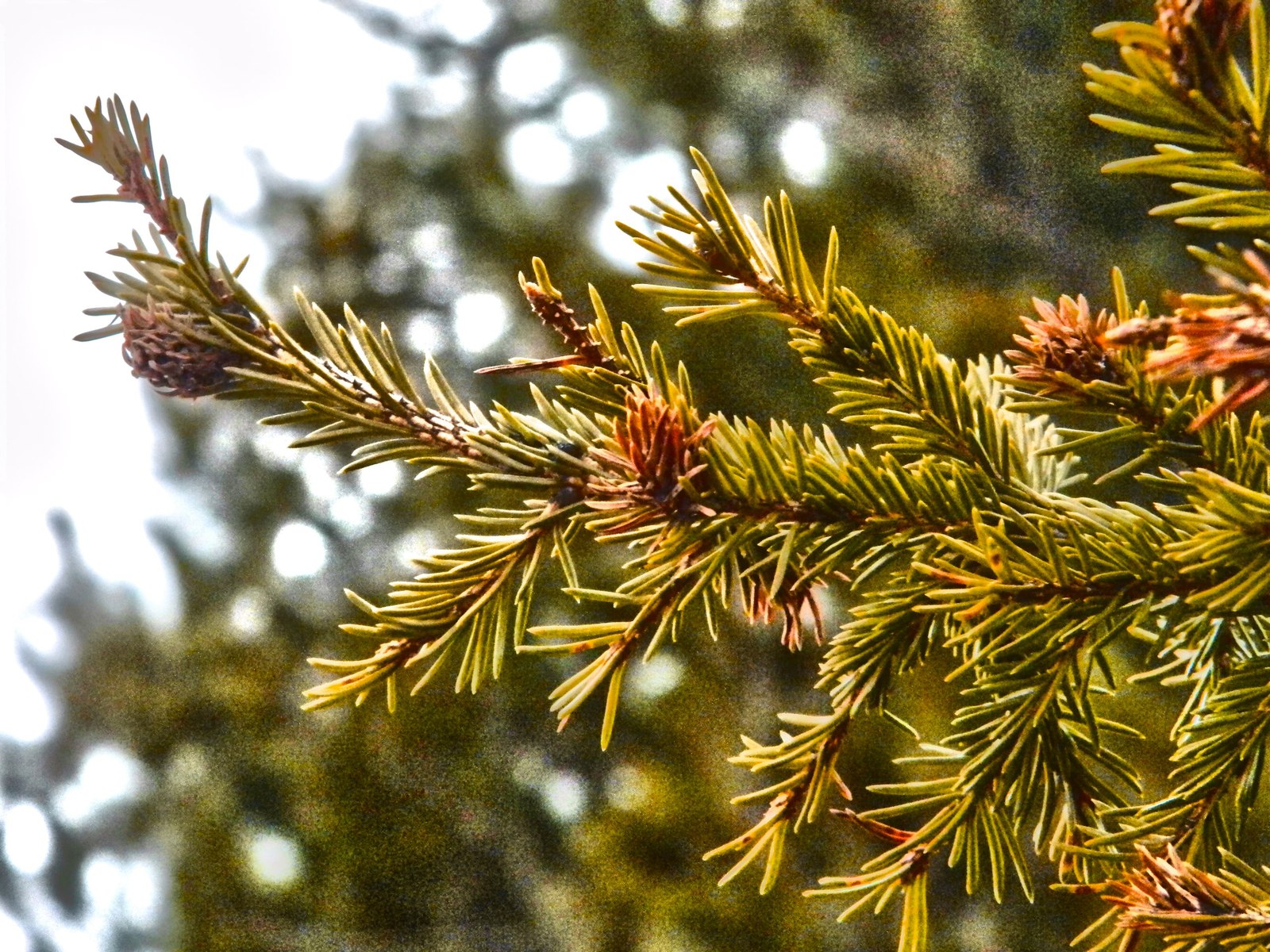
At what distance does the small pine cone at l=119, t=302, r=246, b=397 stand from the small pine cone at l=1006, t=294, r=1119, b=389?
0.21m

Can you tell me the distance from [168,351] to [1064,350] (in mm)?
238

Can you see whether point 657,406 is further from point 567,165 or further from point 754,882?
point 567,165

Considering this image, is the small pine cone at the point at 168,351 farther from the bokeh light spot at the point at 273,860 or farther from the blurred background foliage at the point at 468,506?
the bokeh light spot at the point at 273,860

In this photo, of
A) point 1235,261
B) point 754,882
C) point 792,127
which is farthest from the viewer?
point 792,127

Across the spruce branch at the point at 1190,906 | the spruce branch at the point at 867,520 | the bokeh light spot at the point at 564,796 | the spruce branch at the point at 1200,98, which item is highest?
the spruce branch at the point at 1200,98

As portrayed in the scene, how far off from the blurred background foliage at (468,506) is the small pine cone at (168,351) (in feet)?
5.96

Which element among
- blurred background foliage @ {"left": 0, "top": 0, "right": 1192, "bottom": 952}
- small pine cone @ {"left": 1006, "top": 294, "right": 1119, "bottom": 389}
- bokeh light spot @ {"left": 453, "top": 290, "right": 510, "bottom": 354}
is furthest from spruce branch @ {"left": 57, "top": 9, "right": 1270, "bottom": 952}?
bokeh light spot @ {"left": 453, "top": 290, "right": 510, "bottom": 354}

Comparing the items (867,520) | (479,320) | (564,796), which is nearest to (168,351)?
(867,520)

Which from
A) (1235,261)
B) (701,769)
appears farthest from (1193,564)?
(701,769)

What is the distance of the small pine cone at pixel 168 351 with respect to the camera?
0.70 ft

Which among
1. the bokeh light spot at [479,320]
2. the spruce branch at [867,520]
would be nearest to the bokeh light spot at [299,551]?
the bokeh light spot at [479,320]

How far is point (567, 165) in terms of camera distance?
9.73ft

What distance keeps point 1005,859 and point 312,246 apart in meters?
3.02

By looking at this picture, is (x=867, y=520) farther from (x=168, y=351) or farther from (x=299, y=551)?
(x=299, y=551)
